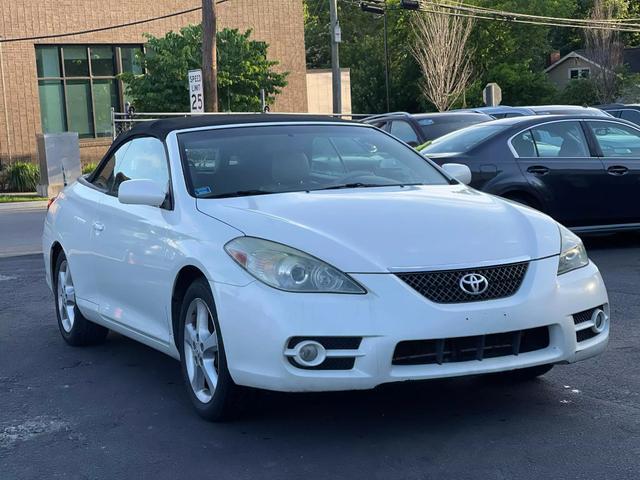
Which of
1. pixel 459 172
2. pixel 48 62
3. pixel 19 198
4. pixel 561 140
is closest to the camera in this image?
pixel 459 172

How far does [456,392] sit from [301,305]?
1.47m

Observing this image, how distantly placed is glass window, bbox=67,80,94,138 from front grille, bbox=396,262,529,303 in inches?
1108

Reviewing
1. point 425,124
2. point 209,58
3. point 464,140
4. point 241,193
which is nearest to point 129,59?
point 209,58

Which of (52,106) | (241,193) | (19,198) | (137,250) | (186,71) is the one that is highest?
(186,71)

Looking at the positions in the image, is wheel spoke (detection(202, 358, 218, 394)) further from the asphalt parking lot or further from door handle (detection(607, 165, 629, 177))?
door handle (detection(607, 165, 629, 177))

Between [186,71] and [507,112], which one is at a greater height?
[186,71]

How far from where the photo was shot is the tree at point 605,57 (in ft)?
168

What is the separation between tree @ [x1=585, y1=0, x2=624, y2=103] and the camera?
51344 mm

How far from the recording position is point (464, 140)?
35.2 feet

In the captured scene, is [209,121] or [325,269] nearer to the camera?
[325,269]

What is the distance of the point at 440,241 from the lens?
179 inches

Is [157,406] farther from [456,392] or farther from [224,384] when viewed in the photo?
[456,392]

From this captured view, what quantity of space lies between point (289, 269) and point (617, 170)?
22.9 feet

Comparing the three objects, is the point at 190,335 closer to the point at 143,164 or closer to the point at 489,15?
the point at 143,164
